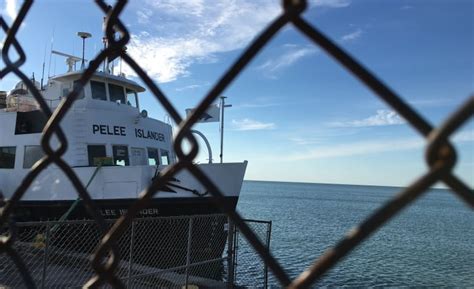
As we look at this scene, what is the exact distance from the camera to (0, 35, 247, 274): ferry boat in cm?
1216

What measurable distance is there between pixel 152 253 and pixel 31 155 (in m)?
4.94

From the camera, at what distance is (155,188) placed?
993 mm

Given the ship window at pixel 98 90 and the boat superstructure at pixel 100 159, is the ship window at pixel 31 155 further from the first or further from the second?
the ship window at pixel 98 90

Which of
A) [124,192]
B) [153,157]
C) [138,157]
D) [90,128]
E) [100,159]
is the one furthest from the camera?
[153,157]

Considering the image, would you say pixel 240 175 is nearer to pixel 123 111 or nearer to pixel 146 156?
pixel 146 156

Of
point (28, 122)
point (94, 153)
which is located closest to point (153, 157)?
point (94, 153)

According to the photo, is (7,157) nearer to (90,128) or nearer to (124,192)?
(90,128)

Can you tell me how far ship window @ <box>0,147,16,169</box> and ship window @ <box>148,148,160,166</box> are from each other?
3891 millimetres

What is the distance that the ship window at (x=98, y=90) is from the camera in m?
14.6

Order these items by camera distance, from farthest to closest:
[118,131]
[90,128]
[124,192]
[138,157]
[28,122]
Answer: [138,157] → [118,131] → [28,122] → [90,128] → [124,192]

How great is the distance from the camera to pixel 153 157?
15117 mm

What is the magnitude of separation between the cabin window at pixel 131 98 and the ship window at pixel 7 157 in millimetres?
3852

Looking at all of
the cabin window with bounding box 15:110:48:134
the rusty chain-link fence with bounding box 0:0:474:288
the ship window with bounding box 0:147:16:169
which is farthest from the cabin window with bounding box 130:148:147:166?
the rusty chain-link fence with bounding box 0:0:474:288

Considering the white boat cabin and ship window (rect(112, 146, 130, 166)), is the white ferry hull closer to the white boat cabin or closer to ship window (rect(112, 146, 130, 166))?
the white boat cabin
